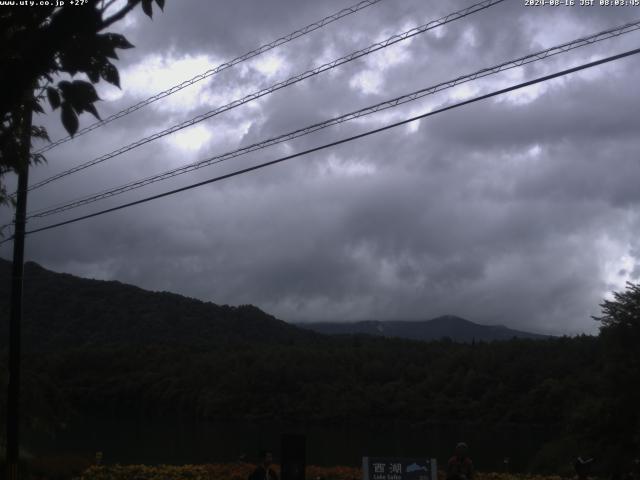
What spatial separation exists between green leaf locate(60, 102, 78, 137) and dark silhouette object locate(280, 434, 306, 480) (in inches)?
382

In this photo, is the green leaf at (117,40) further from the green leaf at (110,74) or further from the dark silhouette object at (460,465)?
the dark silhouette object at (460,465)

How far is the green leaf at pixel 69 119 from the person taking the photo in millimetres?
4621

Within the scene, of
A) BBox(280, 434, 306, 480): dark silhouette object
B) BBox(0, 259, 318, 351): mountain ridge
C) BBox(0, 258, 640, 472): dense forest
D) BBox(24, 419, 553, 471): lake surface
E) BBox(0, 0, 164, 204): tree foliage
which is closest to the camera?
BBox(0, 0, 164, 204): tree foliage

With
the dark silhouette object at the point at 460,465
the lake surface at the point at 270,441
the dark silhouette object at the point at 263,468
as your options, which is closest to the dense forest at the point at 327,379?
the lake surface at the point at 270,441

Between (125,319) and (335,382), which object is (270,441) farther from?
(125,319)

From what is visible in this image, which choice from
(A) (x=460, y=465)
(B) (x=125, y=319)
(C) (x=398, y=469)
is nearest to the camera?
(C) (x=398, y=469)

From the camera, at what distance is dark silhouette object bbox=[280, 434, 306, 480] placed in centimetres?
1355

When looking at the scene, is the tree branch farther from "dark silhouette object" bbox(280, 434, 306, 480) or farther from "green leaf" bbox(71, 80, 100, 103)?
"dark silhouette object" bbox(280, 434, 306, 480)

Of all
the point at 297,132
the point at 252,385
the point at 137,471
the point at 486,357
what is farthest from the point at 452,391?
the point at 297,132

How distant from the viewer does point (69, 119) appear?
15.2 ft

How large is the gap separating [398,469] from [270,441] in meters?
35.7

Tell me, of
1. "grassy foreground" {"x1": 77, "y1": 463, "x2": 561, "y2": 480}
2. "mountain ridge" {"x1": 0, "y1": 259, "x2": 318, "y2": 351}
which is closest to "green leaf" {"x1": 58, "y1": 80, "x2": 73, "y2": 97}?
"grassy foreground" {"x1": 77, "y1": 463, "x2": 561, "y2": 480}

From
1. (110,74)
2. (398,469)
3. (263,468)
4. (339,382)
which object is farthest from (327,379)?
(110,74)

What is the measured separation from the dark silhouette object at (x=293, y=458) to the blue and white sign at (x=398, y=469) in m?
1.44
